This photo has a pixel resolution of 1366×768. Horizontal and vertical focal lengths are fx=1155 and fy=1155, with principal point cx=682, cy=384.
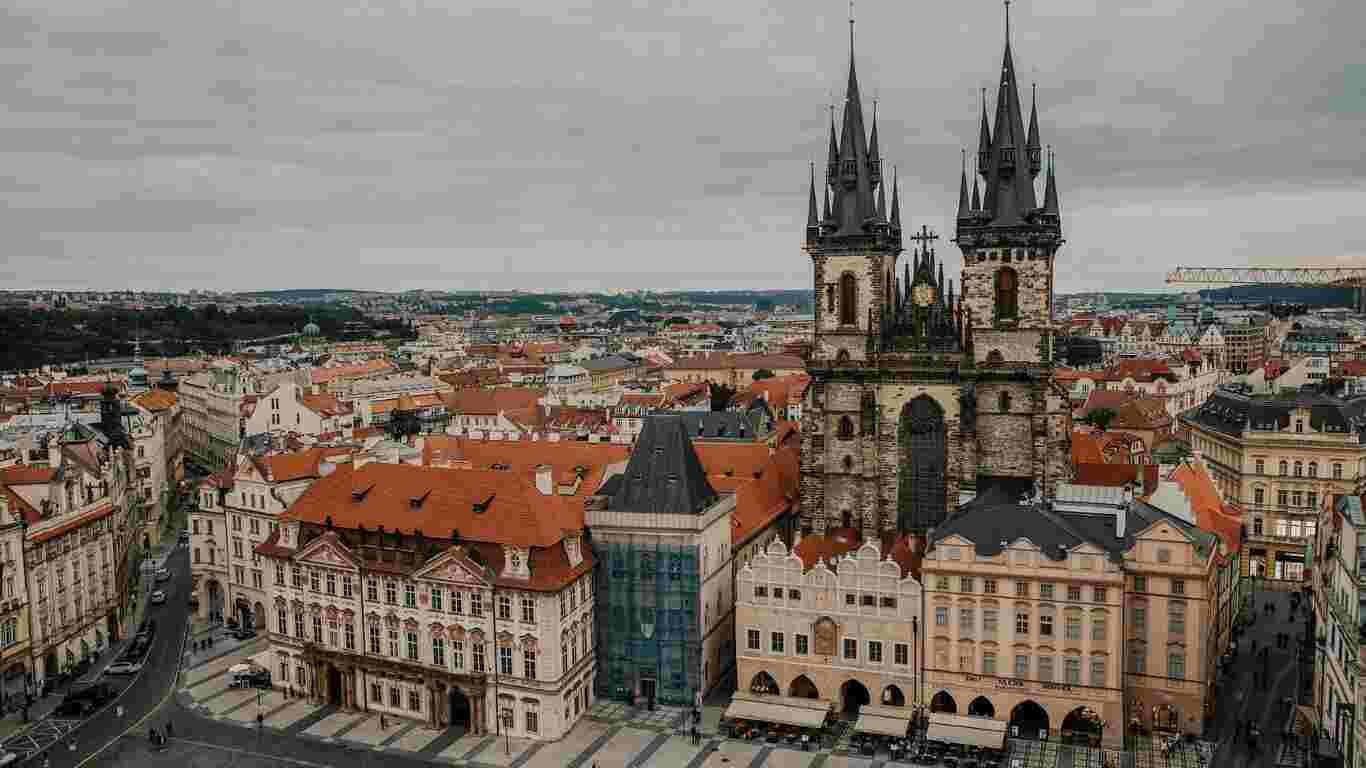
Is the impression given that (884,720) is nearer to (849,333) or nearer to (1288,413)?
(849,333)

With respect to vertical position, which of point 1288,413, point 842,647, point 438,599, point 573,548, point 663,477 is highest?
point 1288,413

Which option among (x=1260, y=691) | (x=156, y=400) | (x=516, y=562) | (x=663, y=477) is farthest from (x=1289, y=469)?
(x=156, y=400)

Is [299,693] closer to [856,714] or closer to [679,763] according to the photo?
[679,763]

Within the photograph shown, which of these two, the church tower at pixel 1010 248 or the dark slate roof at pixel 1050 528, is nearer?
the dark slate roof at pixel 1050 528

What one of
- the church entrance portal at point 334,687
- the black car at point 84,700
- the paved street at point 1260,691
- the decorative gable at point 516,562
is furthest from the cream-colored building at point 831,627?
the black car at point 84,700

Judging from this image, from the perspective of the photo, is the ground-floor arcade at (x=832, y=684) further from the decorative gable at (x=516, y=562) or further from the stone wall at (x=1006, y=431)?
the stone wall at (x=1006, y=431)

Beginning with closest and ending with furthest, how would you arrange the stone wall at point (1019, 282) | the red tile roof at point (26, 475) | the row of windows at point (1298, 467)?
the red tile roof at point (26, 475)
the stone wall at point (1019, 282)
the row of windows at point (1298, 467)

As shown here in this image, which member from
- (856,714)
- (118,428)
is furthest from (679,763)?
(118,428)

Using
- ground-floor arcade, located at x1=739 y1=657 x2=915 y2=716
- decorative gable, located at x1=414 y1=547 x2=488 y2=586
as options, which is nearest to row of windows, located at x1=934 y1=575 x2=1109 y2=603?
ground-floor arcade, located at x1=739 y1=657 x2=915 y2=716
